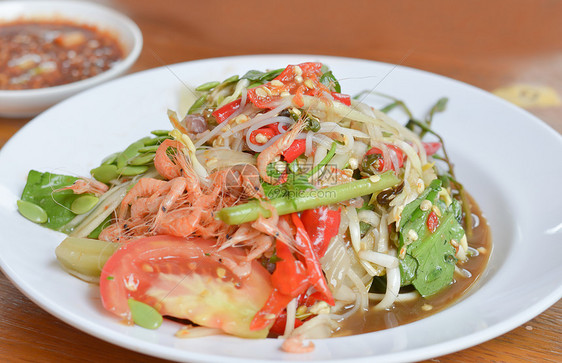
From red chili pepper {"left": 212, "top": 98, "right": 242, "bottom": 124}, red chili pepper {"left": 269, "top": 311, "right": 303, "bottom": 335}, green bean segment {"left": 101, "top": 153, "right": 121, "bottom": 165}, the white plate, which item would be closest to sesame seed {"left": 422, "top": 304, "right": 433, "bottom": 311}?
the white plate

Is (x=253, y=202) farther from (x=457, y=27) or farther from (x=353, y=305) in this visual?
(x=457, y=27)

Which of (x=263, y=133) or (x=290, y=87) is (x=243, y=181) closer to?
(x=263, y=133)

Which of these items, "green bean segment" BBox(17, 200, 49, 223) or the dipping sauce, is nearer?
"green bean segment" BBox(17, 200, 49, 223)

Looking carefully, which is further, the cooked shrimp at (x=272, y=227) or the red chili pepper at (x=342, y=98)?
the red chili pepper at (x=342, y=98)

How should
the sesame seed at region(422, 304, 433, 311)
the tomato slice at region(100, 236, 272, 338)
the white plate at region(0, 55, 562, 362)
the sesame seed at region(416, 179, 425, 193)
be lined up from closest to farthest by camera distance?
→ the white plate at region(0, 55, 562, 362)
the tomato slice at region(100, 236, 272, 338)
the sesame seed at region(422, 304, 433, 311)
the sesame seed at region(416, 179, 425, 193)


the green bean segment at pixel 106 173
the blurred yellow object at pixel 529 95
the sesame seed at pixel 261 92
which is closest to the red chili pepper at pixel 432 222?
the sesame seed at pixel 261 92

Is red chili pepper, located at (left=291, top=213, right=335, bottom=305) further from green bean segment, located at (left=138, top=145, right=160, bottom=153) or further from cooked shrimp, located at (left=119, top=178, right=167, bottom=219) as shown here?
green bean segment, located at (left=138, top=145, right=160, bottom=153)

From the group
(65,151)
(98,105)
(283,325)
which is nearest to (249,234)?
(283,325)

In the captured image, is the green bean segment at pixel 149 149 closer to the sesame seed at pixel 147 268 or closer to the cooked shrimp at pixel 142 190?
the cooked shrimp at pixel 142 190

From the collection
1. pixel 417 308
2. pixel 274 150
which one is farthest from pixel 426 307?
pixel 274 150
